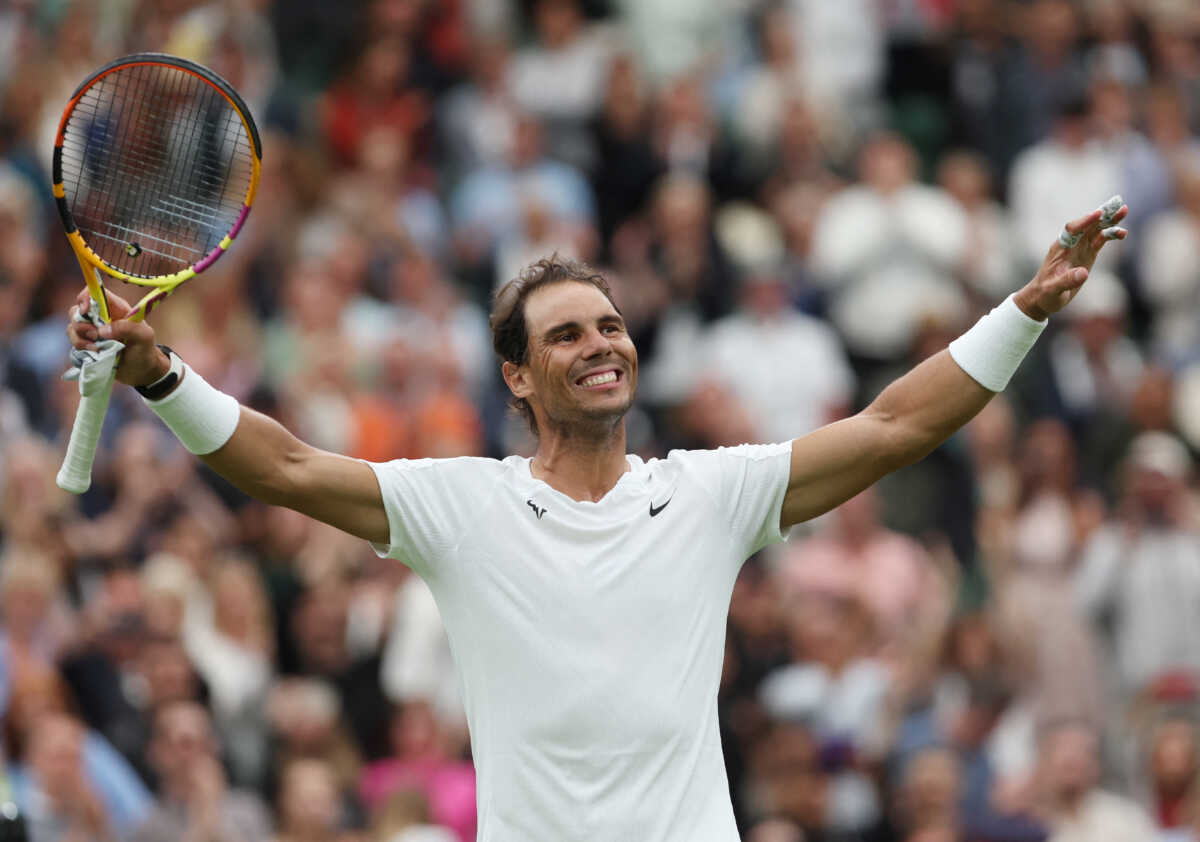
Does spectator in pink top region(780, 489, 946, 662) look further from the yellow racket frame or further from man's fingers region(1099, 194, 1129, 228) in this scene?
the yellow racket frame

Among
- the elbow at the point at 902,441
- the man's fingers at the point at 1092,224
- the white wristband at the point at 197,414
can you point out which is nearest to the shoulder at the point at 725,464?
the elbow at the point at 902,441

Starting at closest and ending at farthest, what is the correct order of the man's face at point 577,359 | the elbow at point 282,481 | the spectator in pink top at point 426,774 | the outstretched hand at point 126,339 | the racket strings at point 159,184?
the outstretched hand at point 126,339 → the elbow at point 282,481 → the man's face at point 577,359 → the racket strings at point 159,184 → the spectator in pink top at point 426,774

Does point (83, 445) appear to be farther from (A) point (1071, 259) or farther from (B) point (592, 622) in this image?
(A) point (1071, 259)

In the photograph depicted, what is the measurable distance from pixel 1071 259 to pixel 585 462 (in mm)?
1329

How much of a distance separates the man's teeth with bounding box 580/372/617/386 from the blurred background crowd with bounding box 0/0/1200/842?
7.36 ft

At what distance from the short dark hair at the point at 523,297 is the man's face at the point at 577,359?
30 mm

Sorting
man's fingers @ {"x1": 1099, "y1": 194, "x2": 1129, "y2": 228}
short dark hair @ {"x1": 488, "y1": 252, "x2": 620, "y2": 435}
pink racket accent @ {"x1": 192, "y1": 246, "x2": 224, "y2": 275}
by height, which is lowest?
man's fingers @ {"x1": 1099, "y1": 194, "x2": 1129, "y2": 228}

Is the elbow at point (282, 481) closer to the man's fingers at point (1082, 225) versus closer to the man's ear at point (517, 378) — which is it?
the man's ear at point (517, 378)

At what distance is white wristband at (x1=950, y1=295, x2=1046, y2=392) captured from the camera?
5.31 meters

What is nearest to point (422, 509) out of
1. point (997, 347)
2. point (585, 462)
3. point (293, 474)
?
point (293, 474)

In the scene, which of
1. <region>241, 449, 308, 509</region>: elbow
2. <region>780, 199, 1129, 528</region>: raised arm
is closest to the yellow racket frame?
<region>241, 449, 308, 509</region>: elbow

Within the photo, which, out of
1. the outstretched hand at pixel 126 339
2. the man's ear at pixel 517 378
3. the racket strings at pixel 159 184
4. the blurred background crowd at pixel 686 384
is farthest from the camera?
the blurred background crowd at pixel 686 384

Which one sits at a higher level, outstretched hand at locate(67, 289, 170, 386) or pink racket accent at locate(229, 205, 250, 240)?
pink racket accent at locate(229, 205, 250, 240)

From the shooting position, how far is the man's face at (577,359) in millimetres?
5367
